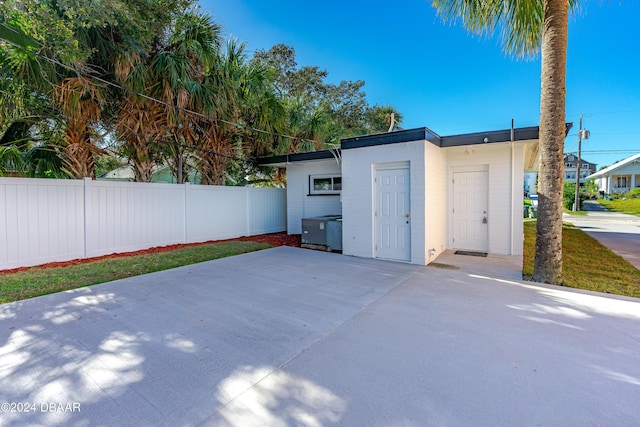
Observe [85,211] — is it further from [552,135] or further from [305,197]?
[552,135]

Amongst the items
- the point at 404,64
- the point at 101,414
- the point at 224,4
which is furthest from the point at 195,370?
the point at 404,64

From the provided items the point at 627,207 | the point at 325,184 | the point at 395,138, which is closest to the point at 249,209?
the point at 325,184

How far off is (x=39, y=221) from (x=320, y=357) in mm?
6671

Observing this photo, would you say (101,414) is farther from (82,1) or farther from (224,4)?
(224,4)

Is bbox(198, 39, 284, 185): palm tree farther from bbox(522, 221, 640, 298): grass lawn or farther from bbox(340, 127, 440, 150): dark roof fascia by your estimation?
bbox(522, 221, 640, 298): grass lawn

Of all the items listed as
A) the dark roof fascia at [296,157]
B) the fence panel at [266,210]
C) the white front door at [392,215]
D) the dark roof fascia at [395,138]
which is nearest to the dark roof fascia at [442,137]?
the dark roof fascia at [395,138]

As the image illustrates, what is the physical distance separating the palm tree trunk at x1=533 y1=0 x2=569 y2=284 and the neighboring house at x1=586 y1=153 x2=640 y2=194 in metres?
41.5

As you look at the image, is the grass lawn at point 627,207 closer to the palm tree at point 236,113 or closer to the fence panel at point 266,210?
the fence panel at point 266,210

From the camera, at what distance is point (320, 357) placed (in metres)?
2.73

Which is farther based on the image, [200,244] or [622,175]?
[622,175]

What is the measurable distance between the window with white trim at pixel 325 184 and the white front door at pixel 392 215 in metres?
2.94

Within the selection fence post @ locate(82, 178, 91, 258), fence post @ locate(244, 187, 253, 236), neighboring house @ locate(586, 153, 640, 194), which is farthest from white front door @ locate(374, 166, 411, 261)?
neighboring house @ locate(586, 153, 640, 194)

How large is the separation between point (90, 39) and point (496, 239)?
1001 cm

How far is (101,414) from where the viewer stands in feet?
6.53
